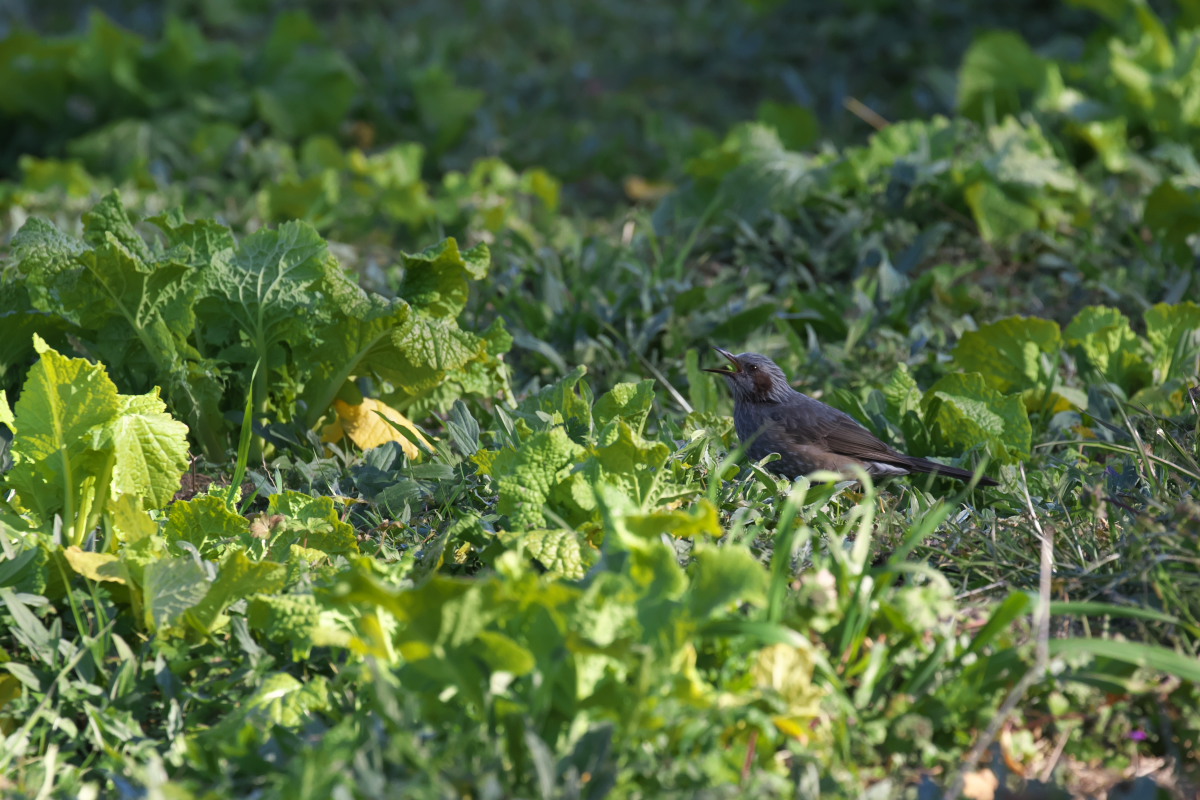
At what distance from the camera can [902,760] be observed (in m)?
2.51

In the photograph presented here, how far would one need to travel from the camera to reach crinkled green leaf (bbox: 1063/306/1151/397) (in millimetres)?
Answer: 4410

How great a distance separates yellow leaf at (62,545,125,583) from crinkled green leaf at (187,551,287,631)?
0.66 ft

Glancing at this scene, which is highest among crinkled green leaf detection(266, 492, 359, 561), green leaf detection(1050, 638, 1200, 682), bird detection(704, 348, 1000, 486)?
green leaf detection(1050, 638, 1200, 682)

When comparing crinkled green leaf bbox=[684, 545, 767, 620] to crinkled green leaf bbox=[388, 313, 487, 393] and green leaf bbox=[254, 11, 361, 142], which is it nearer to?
crinkled green leaf bbox=[388, 313, 487, 393]

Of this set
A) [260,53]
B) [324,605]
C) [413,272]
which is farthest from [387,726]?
[260,53]

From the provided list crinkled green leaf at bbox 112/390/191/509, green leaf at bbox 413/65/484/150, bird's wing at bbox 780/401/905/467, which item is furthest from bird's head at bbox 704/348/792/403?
green leaf at bbox 413/65/484/150

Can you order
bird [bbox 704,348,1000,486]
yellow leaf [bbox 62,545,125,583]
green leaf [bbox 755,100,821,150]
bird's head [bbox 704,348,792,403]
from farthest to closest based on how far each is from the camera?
green leaf [bbox 755,100,821,150] < bird's head [bbox 704,348,792,403] < bird [bbox 704,348,1000,486] < yellow leaf [bbox 62,545,125,583]

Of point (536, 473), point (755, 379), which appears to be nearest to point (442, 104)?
point (755, 379)

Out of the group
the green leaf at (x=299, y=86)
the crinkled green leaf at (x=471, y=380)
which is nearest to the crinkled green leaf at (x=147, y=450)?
the crinkled green leaf at (x=471, y=380)

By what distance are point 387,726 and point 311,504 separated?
1.11 meters

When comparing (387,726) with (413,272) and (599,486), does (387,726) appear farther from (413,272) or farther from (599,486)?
(413,272)

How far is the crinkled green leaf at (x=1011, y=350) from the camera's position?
436 centimetres

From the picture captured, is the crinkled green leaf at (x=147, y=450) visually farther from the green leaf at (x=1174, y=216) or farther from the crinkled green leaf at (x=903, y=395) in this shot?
the green leaf at (x=1174, y=216)

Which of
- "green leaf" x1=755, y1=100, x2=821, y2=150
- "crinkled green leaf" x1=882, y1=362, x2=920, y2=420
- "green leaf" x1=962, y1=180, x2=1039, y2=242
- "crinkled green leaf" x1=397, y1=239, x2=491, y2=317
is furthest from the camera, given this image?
"green leaf" x1=755, y1=100, x2=821, y2=150
